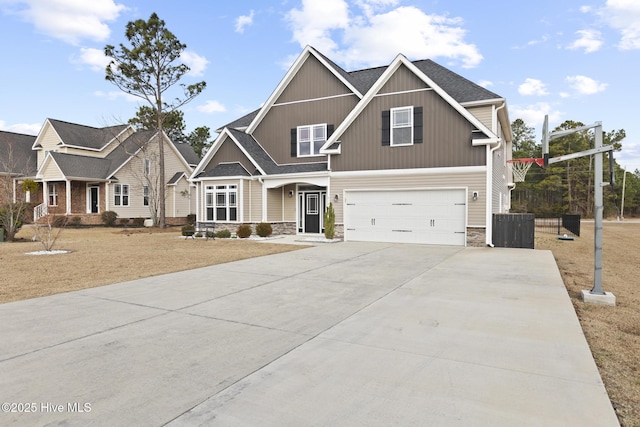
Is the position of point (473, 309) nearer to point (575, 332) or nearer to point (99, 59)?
point (575, 332)

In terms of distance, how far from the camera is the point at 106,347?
420 cm

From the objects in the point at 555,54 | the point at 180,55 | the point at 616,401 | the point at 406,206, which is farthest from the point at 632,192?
the point at 616,401

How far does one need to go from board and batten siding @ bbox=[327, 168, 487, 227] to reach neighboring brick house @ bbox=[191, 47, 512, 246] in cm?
4

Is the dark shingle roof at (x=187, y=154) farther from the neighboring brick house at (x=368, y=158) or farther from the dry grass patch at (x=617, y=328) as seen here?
the dry grass patch at (x=617, y=328)

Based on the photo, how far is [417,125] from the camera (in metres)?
15.5

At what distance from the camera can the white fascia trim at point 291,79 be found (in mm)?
18953

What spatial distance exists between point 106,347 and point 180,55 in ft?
88.5

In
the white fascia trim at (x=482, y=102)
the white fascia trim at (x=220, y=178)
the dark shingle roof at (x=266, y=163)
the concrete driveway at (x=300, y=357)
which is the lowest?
the concrete driveway at (x=300, y=357)

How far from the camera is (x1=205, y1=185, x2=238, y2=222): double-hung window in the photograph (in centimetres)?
1909

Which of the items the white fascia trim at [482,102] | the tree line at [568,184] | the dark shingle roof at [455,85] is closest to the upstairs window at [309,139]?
the dark shingle roof at [455,85]

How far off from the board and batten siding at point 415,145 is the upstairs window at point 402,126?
18cm

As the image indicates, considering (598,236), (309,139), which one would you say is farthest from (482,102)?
(598,236)

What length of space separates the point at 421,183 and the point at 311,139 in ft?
22.6

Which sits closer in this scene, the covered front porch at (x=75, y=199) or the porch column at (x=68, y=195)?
the porch column at (x=68, y=195)
